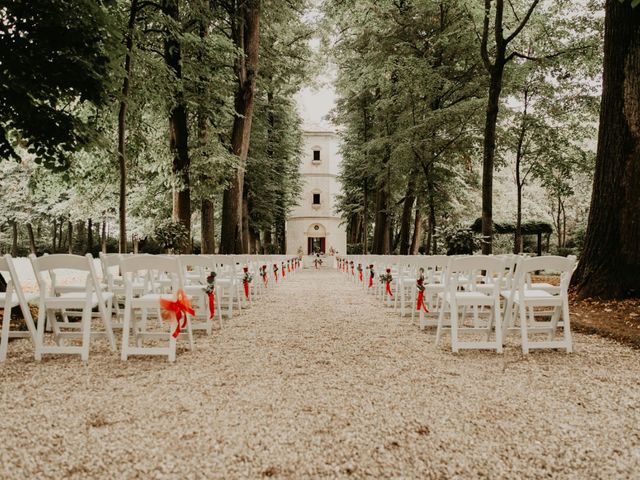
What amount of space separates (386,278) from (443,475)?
22.5 ft

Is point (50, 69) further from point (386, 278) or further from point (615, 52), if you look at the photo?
point (615, 52)

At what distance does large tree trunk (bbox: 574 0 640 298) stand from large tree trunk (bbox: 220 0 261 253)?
10383mm

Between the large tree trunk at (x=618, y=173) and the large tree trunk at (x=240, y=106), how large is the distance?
1038 cm

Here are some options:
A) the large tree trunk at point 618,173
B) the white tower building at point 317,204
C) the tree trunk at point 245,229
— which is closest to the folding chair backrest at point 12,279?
the large tree trunk at point 618,173

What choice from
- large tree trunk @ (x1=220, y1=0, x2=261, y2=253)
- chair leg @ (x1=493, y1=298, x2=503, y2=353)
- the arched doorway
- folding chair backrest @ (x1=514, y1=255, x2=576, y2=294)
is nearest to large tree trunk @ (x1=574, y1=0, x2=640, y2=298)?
folding chair backrest @ (x1=514, y1=255, x2=576, y2=294)

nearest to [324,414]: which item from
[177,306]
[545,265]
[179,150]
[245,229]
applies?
[177,306]

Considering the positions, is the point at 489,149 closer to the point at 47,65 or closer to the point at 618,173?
the point at 618,173

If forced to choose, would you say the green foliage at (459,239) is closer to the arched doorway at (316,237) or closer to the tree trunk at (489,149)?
the tree trunk at (489,149)

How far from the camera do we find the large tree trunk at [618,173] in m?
7.40

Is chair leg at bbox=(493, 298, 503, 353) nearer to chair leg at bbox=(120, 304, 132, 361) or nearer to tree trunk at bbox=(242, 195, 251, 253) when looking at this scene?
chair leg at bbox=(120, 304, 132, 361)

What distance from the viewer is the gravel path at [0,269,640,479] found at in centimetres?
234

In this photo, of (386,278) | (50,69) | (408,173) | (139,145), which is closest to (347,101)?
(408,173)

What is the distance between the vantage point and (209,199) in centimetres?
1512

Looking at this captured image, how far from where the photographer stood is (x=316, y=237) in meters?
46.6
